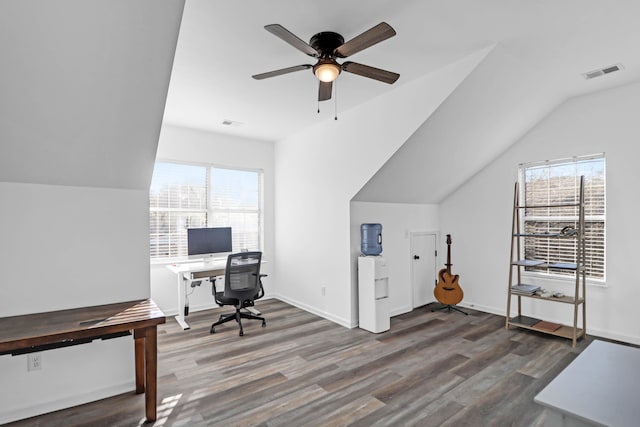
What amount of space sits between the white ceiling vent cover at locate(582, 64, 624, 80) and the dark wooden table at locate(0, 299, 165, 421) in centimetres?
447

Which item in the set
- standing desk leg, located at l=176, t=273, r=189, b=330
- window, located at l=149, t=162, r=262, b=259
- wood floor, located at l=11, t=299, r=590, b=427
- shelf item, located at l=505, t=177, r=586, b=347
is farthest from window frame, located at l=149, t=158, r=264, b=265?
shelf item, located at l=505, t=177, r=586, b=347

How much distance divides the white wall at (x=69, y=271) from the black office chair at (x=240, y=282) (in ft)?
4.01

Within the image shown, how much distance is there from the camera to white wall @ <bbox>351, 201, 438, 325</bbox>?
424 centimetres

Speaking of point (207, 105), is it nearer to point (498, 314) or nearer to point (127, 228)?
point (127, 228)

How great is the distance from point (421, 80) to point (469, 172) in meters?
1.91

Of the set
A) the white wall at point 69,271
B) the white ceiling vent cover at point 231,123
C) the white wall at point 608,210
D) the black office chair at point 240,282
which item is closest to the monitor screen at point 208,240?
the black office chair at point 240,282

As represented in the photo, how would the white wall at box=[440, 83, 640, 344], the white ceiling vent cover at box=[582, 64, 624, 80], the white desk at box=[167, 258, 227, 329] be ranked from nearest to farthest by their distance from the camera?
1. the white ceiling vent cover at box=[582, 64, 624, 80]
2. the white wall at box=[440, 83, 640, 344]
3. the white desk at box=[167, 258, 227, 329]

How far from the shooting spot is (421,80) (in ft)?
10.9

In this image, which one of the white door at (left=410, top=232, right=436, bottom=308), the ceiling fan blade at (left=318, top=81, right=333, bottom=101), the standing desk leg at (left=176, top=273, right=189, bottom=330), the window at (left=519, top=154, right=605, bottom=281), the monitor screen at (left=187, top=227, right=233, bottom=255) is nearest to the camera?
the ceiling fan blade at (left=318, top=81, right=333, bottom=101)

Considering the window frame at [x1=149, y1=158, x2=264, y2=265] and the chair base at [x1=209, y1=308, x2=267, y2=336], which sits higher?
the window frame at [x1=149, y1=158, x2=264, y2=265]

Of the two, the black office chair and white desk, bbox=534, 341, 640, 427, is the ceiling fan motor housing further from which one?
the black office chair

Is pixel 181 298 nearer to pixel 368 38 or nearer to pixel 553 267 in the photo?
pixel 368 38

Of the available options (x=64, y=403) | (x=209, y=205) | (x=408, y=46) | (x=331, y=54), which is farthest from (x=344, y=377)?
(x=209, y=205)

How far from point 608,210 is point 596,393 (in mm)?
3439
